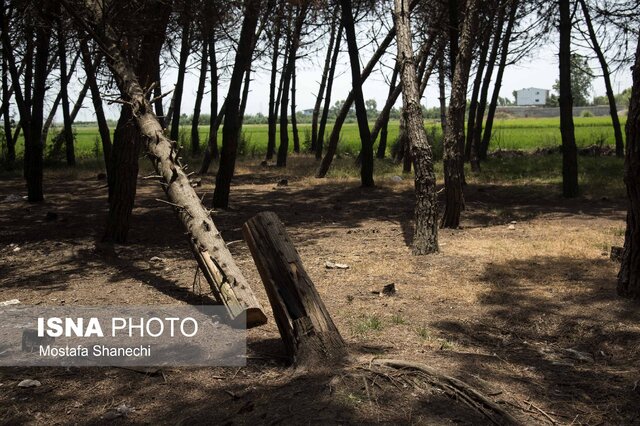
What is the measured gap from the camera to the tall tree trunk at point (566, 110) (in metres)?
12.8

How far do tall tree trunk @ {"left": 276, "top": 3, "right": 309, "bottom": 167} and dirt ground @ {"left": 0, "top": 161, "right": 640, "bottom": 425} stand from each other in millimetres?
6918

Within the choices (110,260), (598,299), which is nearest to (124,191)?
(110,260)

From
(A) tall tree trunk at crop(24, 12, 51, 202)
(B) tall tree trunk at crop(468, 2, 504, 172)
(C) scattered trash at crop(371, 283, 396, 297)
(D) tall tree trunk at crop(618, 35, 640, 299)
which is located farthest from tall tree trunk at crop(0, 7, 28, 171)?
(B) tall tree trunk at crop(468, 2, 504, 172)

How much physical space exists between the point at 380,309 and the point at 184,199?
2107 mm

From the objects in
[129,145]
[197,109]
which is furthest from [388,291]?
[197,109]

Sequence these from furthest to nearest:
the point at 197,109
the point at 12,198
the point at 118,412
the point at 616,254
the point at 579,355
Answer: the point at 197,109 → the point at 12,198 → the point at 616,254 → the point at 579,355 → the point at 118,412

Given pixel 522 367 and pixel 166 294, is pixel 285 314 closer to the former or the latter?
pixel 522 367

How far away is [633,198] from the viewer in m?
5.69

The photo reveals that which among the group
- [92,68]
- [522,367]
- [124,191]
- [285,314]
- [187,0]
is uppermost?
[187,0]

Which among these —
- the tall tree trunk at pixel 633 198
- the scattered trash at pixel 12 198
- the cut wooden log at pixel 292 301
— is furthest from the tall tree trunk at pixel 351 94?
the cut wooden log at pixel 292 301

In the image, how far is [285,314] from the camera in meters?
4.61

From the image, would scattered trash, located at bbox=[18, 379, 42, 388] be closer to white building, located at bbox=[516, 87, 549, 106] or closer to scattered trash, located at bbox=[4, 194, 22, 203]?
scattered trash, located at bbox=[4, 194, 22, 203]

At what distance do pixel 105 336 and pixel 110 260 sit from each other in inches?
122

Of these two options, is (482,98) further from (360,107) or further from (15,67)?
(15,67)
